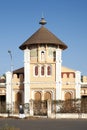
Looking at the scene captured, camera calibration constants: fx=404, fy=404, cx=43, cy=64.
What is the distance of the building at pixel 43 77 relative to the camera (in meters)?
48.4

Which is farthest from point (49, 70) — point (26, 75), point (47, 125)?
point (47, 125)

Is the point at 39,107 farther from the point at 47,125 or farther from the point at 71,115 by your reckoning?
the point at 47,125

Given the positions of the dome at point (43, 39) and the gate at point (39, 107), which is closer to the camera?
the gate at point (39, 107)

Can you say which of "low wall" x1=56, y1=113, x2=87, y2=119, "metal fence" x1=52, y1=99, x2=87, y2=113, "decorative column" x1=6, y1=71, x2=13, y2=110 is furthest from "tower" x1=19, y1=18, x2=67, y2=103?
"low wall" x1=56, y1=113, x2=87, y2=119

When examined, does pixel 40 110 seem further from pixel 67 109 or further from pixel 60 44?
pixel 60 44

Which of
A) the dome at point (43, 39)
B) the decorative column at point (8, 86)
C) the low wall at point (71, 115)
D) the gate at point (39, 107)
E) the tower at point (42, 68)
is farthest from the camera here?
the decorative column at point (8, 86)

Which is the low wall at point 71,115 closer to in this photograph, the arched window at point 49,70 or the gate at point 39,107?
the gate at point 39,107

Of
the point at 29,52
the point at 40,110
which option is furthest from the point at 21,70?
the point at 40,110

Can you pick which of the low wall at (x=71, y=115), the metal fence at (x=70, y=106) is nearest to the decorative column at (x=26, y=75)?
the metal fence at (x=70, y=106)

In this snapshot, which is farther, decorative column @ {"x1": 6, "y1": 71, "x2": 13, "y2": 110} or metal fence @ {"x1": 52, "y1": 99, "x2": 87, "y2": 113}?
decorative column @ {"x1": 6, "y1": 71, "x2": 13, "y2": 110}

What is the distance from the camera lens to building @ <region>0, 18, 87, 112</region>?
159 ft

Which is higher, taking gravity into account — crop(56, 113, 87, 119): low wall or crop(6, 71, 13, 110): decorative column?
crop(6, 71, 13, 110): decorative column

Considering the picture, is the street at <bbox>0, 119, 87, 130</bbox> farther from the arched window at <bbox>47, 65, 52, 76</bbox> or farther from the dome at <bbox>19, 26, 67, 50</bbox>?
the dome at <bbox>19, 26, 67, 50</bbox>

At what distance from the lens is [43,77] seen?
159 feet
